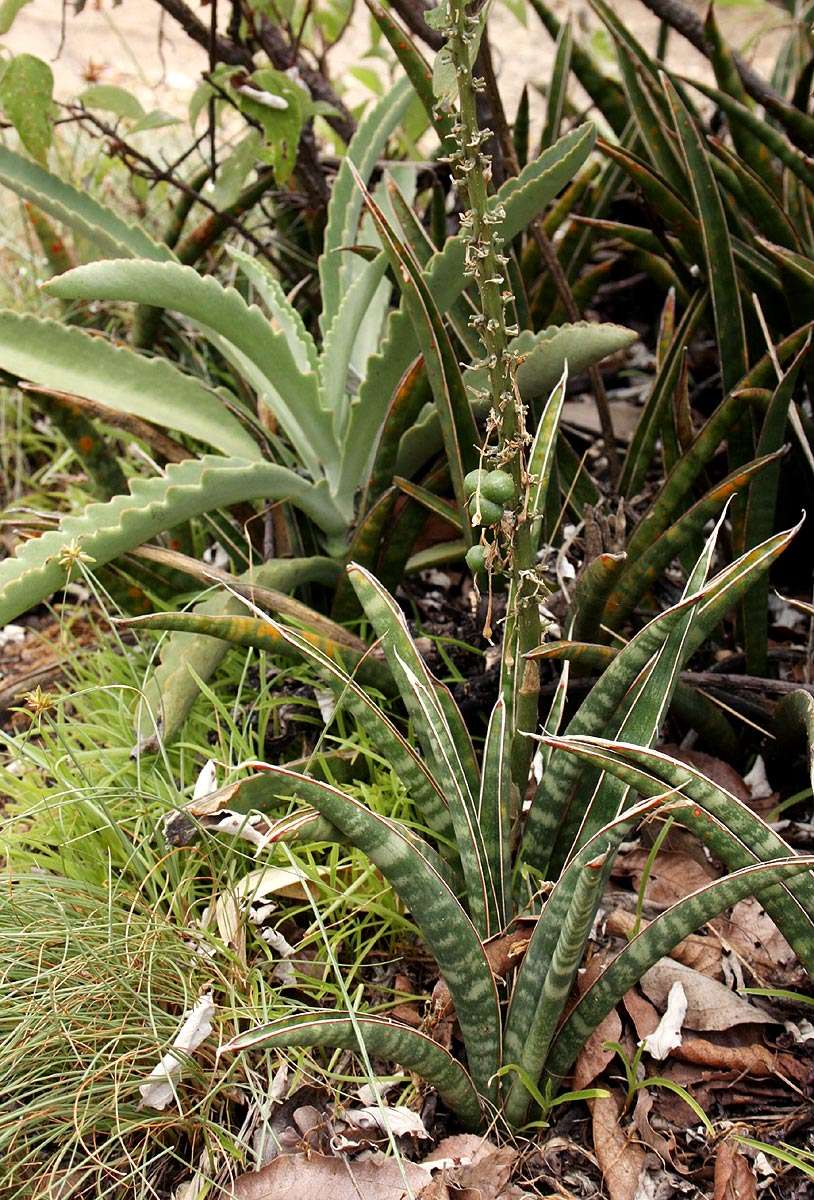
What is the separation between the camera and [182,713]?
58.4 inches

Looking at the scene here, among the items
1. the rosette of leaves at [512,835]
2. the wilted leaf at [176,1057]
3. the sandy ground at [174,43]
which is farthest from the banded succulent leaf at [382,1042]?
the sandy ground at [174,43]

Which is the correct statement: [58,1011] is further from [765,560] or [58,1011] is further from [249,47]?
[249,47]

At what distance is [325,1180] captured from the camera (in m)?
1.14

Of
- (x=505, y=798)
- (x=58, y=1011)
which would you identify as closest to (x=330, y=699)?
(x=505, y=798)

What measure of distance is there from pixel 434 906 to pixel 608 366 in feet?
5.95

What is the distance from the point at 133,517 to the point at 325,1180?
83 cm

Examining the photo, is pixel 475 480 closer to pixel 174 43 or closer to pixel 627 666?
pixel 627 666

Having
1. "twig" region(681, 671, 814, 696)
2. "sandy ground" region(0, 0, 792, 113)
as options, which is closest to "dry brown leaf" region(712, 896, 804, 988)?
"twig" region(681, 671, 814, 696)

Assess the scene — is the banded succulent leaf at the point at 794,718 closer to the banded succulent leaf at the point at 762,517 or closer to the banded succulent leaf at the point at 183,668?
the banded succulent leaf at the point at 762,517

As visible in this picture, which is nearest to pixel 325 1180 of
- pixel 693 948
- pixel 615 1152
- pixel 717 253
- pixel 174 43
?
pixel 615 1152

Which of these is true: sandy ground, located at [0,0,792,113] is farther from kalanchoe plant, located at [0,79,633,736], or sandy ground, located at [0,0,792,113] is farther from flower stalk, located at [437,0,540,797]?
flower stalk, located at [437,0,540,797]

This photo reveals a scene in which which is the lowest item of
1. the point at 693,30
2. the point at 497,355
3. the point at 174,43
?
the point at 497,355

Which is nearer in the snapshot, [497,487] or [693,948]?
[497,487]

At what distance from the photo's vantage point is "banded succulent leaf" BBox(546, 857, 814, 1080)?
101 centimetres
